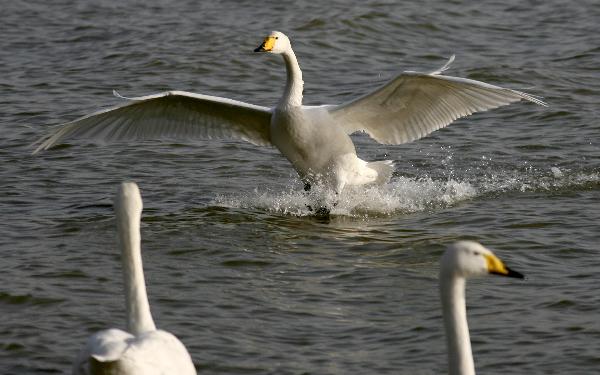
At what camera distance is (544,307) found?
25.4ft

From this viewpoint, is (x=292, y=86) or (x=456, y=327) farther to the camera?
(x=292, y=86)

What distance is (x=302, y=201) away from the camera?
433 inches

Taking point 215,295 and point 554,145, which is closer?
point 215,295

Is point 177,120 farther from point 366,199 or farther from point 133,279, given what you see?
point 133,279

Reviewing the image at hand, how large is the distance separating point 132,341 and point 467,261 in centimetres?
156

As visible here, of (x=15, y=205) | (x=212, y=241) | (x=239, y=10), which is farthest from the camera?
(x=239, y=10)

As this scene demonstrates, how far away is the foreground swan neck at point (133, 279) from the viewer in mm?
5836

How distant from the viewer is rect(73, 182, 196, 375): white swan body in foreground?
17.5 feet

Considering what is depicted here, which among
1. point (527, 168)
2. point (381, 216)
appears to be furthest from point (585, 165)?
point (381, 216)

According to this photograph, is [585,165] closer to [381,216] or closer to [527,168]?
[527,168]

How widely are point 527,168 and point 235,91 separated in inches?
181

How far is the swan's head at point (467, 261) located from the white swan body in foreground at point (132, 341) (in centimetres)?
132

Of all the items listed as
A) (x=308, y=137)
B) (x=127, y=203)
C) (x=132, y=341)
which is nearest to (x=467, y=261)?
(x=132, y=341)

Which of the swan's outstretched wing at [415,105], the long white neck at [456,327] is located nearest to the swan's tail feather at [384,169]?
the swan's outstretched wing at [415,105]
